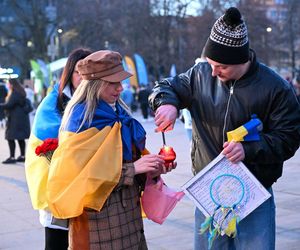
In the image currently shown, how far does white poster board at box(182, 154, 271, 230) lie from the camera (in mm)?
2736

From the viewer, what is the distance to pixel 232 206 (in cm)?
277

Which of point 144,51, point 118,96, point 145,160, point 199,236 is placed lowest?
point 144,51

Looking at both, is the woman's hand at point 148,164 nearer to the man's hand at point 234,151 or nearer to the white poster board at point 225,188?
the white poster board at point 225,188

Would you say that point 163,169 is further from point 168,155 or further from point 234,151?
point 234,151

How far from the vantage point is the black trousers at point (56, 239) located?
142 inches

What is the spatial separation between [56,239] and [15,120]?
789 cm

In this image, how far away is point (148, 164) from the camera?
2861mm

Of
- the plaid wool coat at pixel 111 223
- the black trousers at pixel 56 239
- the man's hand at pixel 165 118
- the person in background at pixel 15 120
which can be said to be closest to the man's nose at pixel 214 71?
the man's hand at pixel 165 118

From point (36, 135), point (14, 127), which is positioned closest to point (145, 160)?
point (36, 135)

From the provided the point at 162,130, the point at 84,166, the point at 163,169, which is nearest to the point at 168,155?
the point at 163,169

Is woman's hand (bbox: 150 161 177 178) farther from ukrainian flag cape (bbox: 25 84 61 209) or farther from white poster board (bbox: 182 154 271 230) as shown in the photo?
ukrainian flag cape (bbox: 25 84 61 209)

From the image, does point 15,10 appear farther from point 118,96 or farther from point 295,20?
point 118,96

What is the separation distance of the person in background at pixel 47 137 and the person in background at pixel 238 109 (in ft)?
2.85

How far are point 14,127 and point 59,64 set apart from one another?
20261 mm
